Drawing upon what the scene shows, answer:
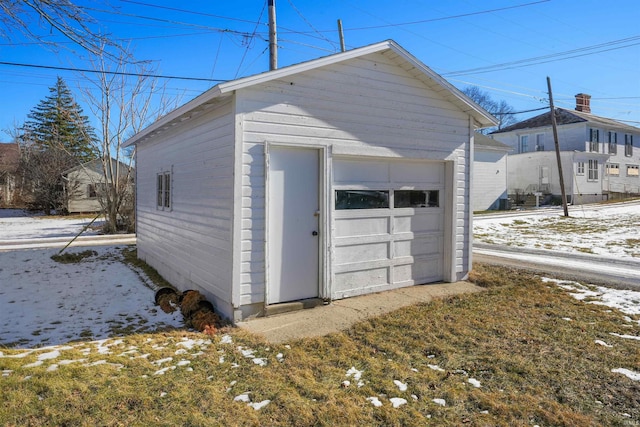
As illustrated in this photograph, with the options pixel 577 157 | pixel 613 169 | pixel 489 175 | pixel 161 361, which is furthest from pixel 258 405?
pixel 613 169

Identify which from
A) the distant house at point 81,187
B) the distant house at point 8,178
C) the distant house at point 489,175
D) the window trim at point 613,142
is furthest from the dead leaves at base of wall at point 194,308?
the window trim at point 613,142

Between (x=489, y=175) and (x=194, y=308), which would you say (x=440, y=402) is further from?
(x=489, y=175)

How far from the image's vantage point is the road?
7449 millimetres

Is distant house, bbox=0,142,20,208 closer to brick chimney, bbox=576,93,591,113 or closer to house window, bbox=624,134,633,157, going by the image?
brick chimney, bbox=576,93,591,113

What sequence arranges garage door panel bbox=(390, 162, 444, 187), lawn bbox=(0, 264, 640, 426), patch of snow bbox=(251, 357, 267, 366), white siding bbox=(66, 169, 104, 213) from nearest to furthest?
lawn bbox=(0, 264, 640, 426) → patch of snow bbox=(251, 357, 267, 366) → garage door panel bbox=(390, 162, 444, 187) → white siding bbox=(66, 169, 104, 213)

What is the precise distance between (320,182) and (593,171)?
3023 cm

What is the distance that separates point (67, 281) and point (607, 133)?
118ft

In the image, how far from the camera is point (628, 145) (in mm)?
32750

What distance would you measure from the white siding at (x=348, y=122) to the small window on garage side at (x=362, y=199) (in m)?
0.66

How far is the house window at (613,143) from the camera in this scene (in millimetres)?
31078

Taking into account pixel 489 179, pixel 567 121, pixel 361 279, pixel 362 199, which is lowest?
pixel 361 279

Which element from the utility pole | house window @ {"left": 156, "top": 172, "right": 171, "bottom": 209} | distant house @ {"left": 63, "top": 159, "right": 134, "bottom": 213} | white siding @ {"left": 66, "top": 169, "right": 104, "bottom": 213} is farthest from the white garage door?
white siding @ {"left": 66, "top": 169, "right": 104, "bottom": 213}

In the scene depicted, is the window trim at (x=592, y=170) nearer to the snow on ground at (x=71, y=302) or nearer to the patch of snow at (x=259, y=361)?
the snow on ground at (x=71, y=302)

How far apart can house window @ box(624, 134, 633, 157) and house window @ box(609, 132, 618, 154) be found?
1694mm
